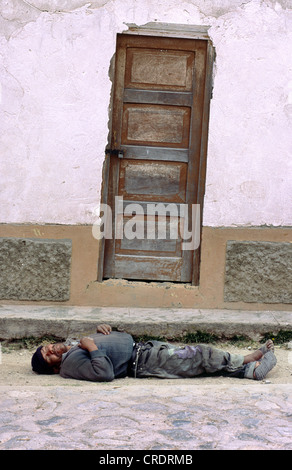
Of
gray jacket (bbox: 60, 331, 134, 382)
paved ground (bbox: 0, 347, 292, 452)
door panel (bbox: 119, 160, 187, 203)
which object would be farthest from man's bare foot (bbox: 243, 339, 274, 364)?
door panel (bbox: 119, 160, 187, 203)

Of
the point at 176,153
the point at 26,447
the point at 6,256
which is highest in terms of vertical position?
the point at 176,153

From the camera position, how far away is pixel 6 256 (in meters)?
5.85

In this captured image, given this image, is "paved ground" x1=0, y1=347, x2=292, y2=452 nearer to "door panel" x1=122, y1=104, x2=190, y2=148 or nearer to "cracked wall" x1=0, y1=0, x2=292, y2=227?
"cracked wall" x1=0, y1=0, x2=292, y2=227

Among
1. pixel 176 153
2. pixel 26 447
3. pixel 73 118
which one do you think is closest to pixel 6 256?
pixel 73 118

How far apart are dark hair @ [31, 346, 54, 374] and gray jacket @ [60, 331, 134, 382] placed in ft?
0.41

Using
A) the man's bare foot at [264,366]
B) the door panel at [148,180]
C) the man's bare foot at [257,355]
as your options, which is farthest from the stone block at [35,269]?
the man's bare foot at [264,366]

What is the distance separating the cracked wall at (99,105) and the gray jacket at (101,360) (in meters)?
1.57

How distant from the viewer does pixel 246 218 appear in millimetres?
5980

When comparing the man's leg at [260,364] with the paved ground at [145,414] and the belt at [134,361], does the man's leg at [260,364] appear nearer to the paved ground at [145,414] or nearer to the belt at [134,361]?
the paved ground at [145,414]

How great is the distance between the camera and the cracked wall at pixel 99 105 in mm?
5836

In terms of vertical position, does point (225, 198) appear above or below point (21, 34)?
below
